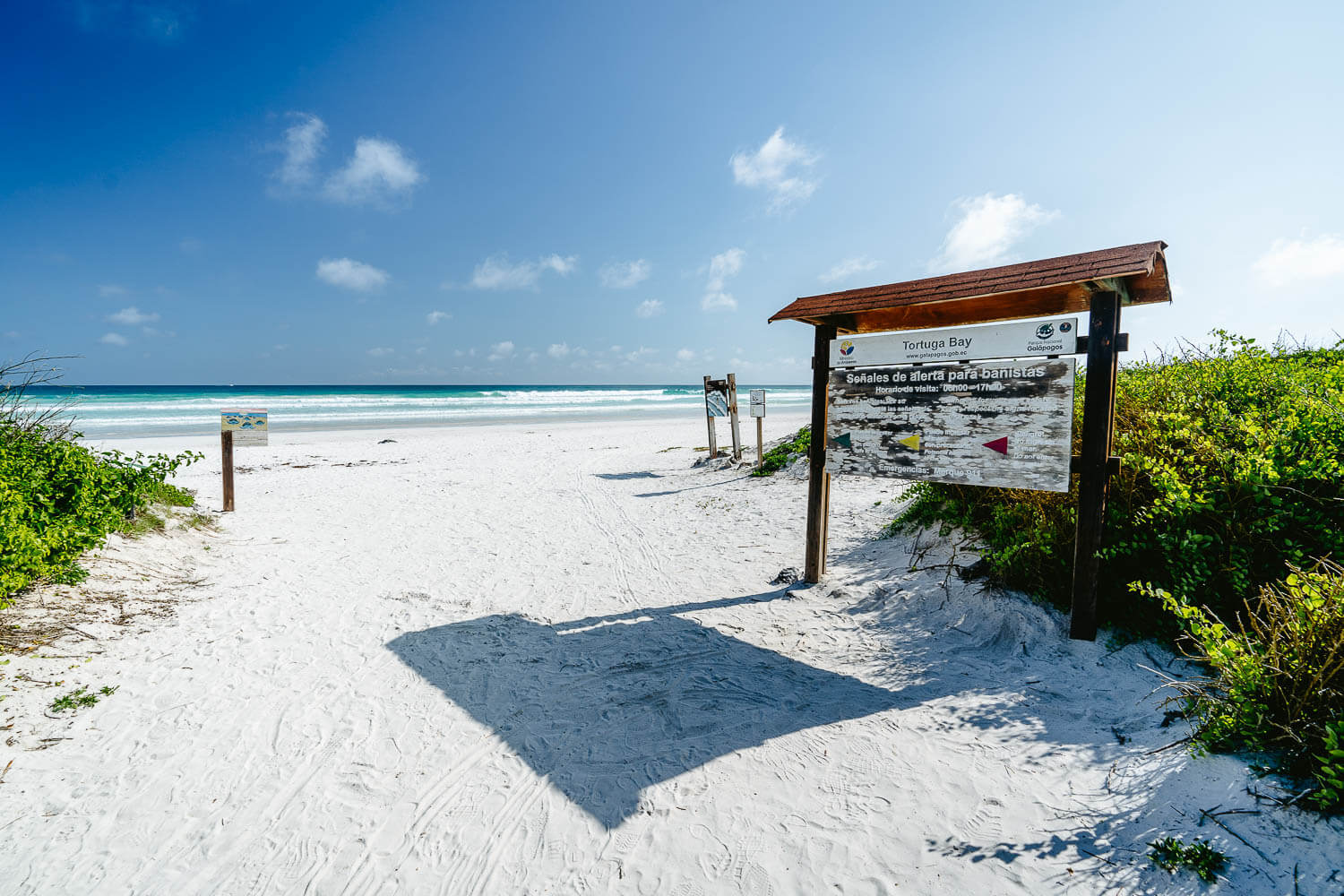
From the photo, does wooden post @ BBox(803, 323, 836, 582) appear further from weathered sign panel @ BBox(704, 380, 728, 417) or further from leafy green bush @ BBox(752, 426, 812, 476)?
weathered sign panel @ BBox(704, 380, 728, 417)

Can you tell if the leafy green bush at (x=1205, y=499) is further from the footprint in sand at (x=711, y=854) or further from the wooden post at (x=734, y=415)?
the wooden post at (x=734, y=415)

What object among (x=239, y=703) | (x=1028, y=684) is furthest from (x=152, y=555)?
(x=1028, y=684)

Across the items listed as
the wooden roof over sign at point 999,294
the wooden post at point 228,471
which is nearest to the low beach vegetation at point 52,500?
the wooden post at point 228,471

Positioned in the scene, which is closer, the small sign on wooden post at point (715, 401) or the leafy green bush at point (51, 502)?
the leafy green bush at point (51, 502)

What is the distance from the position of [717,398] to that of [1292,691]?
40.9ft

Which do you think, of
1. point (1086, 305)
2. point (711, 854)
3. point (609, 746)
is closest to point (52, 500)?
point (609, 746)

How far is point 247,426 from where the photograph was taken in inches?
382

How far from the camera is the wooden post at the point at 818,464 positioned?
18.4 feet

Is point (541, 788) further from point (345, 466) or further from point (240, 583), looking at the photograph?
point (345, 466)

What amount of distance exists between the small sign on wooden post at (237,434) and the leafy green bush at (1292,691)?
1102 centimetres

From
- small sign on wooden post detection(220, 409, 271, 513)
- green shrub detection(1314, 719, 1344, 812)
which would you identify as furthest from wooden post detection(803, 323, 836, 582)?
small sign on wooden post detection(220, 409, 271, 513)

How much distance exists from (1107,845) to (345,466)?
52.5 feet

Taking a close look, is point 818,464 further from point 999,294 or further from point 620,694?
point 620,694

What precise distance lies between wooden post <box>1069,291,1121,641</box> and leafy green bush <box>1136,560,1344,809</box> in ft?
3.72
